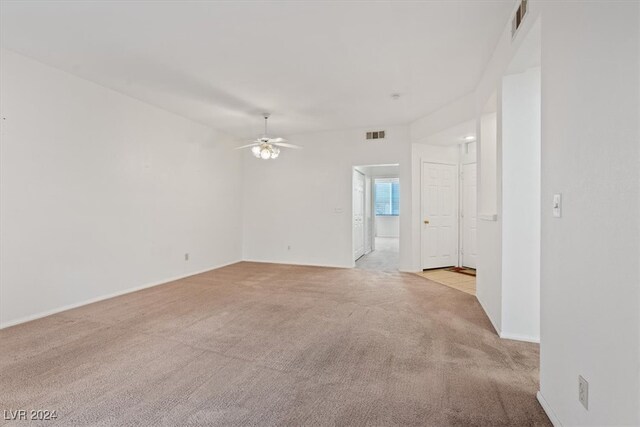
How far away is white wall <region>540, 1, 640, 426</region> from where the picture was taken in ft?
3.65

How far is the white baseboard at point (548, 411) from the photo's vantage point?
1667mm

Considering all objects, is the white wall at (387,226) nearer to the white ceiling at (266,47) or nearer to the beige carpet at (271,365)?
the white ceiling at (266,47)

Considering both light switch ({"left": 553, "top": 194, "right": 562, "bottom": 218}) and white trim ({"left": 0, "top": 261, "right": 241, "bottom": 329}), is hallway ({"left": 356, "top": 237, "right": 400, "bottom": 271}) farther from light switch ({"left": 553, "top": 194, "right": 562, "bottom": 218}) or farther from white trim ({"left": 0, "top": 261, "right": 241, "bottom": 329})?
light switch ({"left": 553, "top": 194, "right": 562, "bottom": 218})

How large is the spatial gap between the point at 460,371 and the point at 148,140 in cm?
499

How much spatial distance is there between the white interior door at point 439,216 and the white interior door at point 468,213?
0.50 ft

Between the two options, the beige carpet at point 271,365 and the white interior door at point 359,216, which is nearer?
the beige carpet at point 271,365

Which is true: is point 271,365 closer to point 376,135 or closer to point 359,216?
point 376,135

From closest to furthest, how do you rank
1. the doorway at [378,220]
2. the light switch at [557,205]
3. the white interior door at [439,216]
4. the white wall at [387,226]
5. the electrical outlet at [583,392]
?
the electrical outlet at [583,392], the light switch at [557,205], the white interior door at [439,216], the doorway at [378,220], the white wall at [387,226]

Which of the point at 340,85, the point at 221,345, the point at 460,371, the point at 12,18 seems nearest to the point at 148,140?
the point at 12,18

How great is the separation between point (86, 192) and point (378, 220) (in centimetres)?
993

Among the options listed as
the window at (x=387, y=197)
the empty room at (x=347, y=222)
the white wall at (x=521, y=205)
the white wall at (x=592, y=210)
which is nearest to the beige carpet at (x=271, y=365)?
the empty room at (x=347, y=222)

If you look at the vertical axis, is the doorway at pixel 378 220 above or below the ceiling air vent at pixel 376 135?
below

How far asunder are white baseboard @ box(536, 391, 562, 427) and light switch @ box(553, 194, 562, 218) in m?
1.10

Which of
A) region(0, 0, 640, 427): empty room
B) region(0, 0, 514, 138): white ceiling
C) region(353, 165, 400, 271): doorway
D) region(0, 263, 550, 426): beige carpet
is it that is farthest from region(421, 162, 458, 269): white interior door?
region(0, 263, 550, 426): beige carpet
